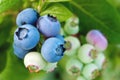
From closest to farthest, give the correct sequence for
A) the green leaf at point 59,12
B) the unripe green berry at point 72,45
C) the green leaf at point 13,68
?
the green leaf at point 59,12 → the unripe green berry at point 72,45 → the green leaf at point 13,68

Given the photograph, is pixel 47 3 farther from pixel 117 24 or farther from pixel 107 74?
pixel 107 74

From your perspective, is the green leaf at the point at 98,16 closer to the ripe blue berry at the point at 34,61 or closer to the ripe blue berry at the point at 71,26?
the ripe blue berry at the point at 71,26

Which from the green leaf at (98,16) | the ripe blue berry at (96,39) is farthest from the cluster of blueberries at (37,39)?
the green leaf at (98,16)

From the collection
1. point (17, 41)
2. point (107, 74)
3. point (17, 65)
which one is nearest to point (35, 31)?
point (17, 41)

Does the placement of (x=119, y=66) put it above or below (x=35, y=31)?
below

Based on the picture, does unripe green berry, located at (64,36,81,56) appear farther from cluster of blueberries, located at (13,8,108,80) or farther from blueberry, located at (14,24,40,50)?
blueberry, located at (14,24,40,50)

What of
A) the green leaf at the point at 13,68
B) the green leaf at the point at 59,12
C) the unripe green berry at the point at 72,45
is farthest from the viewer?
the green leaf at the point at 13,68
